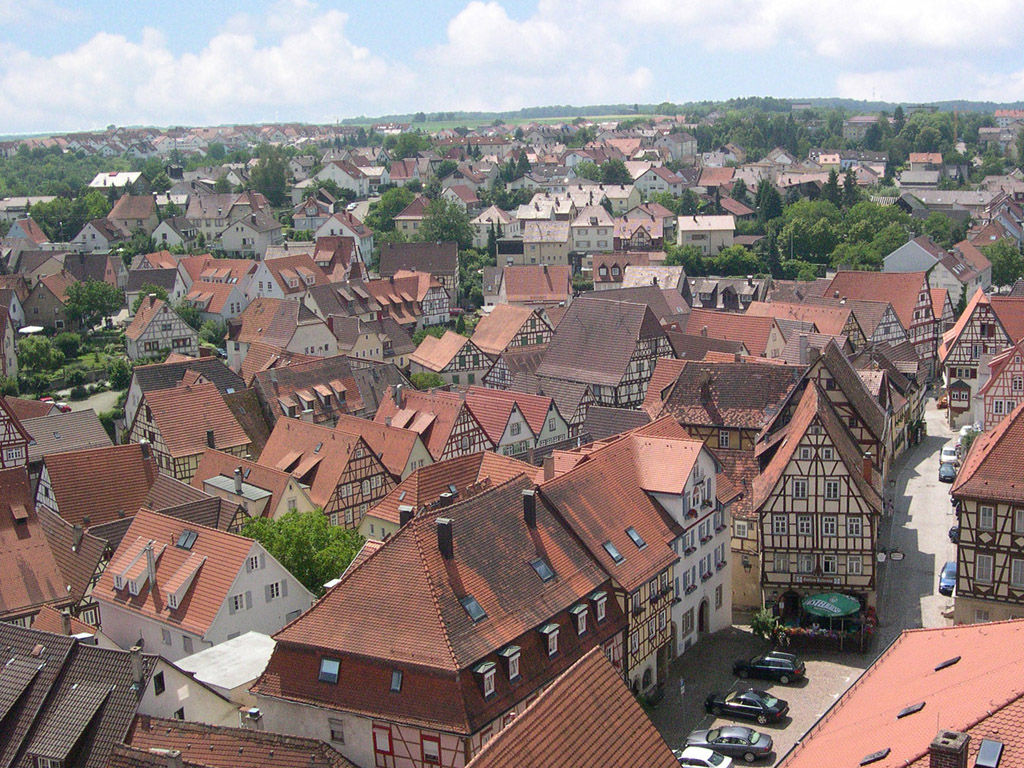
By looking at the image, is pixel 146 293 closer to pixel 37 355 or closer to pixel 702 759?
pixel 37 355

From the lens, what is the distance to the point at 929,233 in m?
134

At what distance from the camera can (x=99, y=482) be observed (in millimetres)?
51312

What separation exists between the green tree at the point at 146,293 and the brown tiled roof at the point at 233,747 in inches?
3178

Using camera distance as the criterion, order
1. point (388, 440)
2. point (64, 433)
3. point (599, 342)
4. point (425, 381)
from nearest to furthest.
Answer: point (388, 440), point (64, 433), point (599, 342), point (425, 381)

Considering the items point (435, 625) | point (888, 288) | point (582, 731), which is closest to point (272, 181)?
point (888, 288)

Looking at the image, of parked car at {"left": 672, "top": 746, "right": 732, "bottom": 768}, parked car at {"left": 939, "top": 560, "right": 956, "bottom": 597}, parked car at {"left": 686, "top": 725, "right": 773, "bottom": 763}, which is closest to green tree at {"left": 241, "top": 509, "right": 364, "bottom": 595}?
parked car at {"left": 686, "top": 725, "right": 773, "bottom": 763}

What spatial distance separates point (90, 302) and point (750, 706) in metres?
82.7

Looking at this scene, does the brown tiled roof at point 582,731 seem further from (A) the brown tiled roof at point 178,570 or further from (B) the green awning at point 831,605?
(B) the green awning at point 831,605

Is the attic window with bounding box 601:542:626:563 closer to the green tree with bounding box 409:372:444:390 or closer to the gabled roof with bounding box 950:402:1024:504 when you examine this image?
the gabled roof with bounding box 950:402:1024:504

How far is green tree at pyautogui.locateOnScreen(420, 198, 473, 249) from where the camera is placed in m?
132

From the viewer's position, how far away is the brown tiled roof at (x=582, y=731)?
74.1 feet

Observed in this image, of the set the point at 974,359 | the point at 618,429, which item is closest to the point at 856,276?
the point at 974,359

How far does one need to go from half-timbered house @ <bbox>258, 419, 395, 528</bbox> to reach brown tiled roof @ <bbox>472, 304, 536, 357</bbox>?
1199 inches

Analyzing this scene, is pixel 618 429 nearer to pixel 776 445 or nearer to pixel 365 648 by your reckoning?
pixel 776 445
